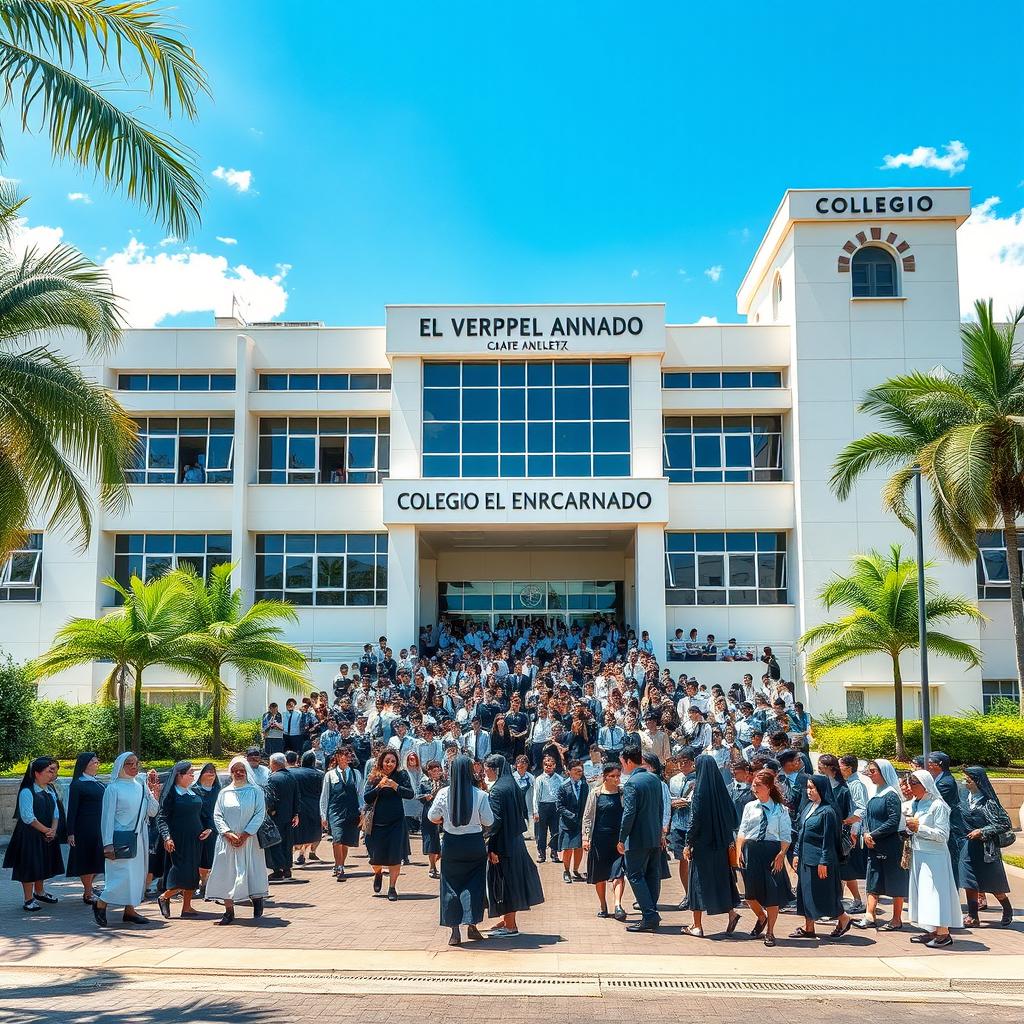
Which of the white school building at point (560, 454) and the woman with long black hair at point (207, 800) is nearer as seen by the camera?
the woman with long black hair at point (207, 800)

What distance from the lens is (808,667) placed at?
2430cm

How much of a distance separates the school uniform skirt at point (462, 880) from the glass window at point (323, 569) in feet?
70.8

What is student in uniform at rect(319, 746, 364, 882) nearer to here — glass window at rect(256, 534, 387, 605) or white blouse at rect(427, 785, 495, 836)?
white blouse at rect(427, 785, 495, 836)

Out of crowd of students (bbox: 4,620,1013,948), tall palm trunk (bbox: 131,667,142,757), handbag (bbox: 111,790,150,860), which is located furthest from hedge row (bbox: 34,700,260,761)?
handbag (bbox: 111,790,150,860)

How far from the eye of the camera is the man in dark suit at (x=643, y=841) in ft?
33.0

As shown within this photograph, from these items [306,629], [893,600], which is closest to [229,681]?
[306,629]

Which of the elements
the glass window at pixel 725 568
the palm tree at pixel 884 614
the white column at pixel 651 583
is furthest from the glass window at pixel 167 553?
the palm tree at pixel 884 614

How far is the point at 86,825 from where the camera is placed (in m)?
11.0

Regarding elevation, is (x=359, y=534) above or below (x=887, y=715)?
above

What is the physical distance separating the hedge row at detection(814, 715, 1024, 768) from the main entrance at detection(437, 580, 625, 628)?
14.0 metres

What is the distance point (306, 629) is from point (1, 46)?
23.0m

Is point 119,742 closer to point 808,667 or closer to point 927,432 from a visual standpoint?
point 808,667

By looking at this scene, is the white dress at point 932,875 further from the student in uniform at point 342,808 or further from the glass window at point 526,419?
the glass window at point 526,419

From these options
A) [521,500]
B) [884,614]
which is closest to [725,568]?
[521,500]
